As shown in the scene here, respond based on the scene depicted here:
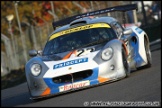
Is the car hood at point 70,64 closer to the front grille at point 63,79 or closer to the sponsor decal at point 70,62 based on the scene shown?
the sponsor decal at point 70,62

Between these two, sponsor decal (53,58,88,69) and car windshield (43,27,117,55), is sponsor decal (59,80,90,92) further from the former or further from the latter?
car windshield (43,27,117,55)

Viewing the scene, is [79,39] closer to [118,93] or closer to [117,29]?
[117,29]

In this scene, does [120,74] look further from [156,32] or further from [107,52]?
[156,32]

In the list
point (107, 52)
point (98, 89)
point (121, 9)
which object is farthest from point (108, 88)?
point (121, 9)

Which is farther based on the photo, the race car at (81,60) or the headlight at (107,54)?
the headlight at (107,54)

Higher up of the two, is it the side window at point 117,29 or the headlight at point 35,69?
the side window at point 117,29

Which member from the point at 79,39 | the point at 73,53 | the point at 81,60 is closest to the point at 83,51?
the point at 73,53

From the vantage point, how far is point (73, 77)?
9.89 meters

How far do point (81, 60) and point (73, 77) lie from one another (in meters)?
0.36

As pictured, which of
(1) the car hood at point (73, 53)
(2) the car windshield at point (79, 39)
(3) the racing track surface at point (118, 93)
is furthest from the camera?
(2) the car windshield at point (79, 39)

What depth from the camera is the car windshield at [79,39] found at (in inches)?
438

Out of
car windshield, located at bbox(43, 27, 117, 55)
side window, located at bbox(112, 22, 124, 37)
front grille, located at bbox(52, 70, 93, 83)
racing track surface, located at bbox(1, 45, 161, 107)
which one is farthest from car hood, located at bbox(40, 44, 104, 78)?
side window, located at bbox(112, 22, 124, 37)

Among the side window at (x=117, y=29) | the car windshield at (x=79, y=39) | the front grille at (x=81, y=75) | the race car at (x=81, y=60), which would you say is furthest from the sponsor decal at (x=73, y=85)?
the side window at (x=117, y=29)

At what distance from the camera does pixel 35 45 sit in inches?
1172
